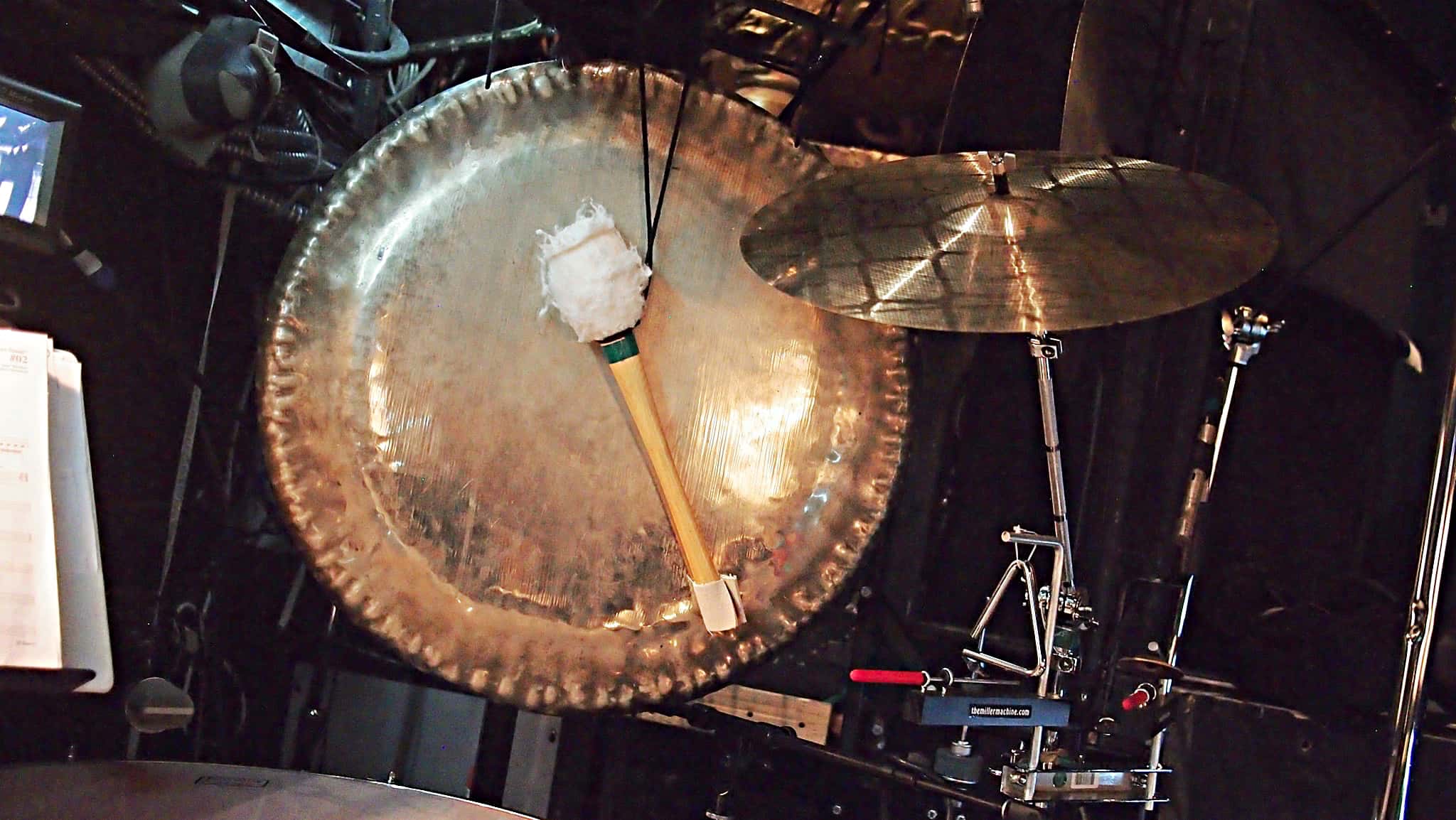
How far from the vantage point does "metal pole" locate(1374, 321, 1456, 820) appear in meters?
1.09

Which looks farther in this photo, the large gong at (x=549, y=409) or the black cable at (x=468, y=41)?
the black cable at (x=468, y=41)

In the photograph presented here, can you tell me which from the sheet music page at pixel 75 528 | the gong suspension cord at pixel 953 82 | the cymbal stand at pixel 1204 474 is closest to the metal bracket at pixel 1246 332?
the cymbal stand at pixel 1204 474

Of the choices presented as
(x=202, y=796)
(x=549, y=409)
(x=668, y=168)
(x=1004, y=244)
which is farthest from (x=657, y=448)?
(x=202, y=796)

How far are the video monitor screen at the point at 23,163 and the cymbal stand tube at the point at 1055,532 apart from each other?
3.21 feet

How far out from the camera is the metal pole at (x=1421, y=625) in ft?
3.59

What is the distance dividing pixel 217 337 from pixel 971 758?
0.94 meters

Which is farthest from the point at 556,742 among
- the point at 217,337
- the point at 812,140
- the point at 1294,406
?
the point at 1294,406

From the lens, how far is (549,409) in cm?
92

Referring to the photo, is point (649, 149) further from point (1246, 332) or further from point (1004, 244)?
point (1246, 332)

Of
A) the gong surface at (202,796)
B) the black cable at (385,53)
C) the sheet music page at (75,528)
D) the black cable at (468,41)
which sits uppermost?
the black cable at (468,41)

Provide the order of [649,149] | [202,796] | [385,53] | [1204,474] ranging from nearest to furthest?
[202,796]
[649,149]
[385,53]
[1204,474]

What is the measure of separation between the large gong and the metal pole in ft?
2.02

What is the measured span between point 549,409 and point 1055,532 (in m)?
0.60

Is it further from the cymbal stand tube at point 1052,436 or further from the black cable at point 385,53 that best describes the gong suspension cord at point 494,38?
the cymbal stand tube at point 1052,436
